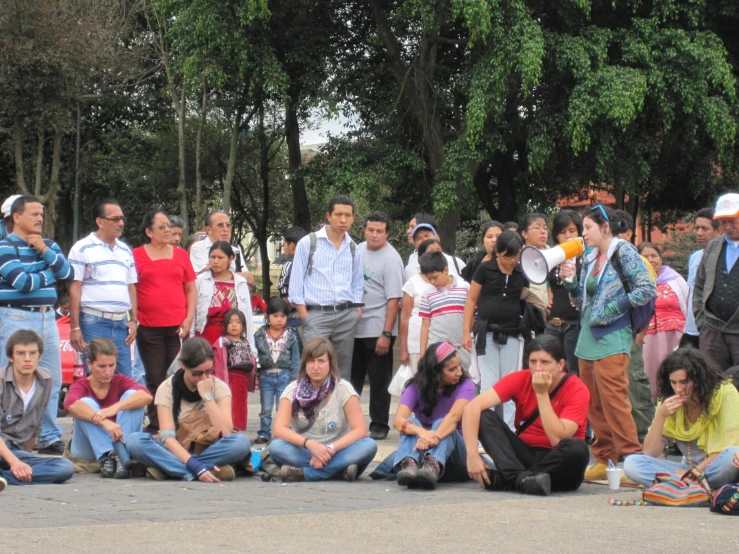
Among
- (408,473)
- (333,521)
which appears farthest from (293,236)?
(333,521)

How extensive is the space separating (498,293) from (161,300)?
126 inches

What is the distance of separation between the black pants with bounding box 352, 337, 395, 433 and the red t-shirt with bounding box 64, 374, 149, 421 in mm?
2577

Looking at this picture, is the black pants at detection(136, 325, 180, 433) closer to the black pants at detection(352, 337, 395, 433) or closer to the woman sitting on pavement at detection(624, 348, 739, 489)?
the black pants at detection(352, 337, 395, 433)

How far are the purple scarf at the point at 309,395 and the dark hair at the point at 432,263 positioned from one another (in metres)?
1.78

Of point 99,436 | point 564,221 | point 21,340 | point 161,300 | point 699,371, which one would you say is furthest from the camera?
point 161,300

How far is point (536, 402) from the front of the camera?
7699 millimetres

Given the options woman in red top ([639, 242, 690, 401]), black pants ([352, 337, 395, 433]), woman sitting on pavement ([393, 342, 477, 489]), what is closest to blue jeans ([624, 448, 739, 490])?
woman sitting on pavement ([393, 342, 477, 489])

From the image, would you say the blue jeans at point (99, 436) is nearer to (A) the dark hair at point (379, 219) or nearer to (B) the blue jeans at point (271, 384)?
(B) the blue jeans at point (271, 384)

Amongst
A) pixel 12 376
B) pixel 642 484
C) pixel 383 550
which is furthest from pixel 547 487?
pixel 12 376

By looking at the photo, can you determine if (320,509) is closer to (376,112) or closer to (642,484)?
(642,484)

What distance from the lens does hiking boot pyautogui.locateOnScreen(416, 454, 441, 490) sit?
24.7ft

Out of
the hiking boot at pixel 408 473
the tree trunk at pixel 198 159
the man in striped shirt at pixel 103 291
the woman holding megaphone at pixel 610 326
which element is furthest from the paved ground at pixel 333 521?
the tree trunk at pixel 198 159

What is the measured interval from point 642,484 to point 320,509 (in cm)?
219

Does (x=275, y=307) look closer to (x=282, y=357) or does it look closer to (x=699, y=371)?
(x=282, y=357)
